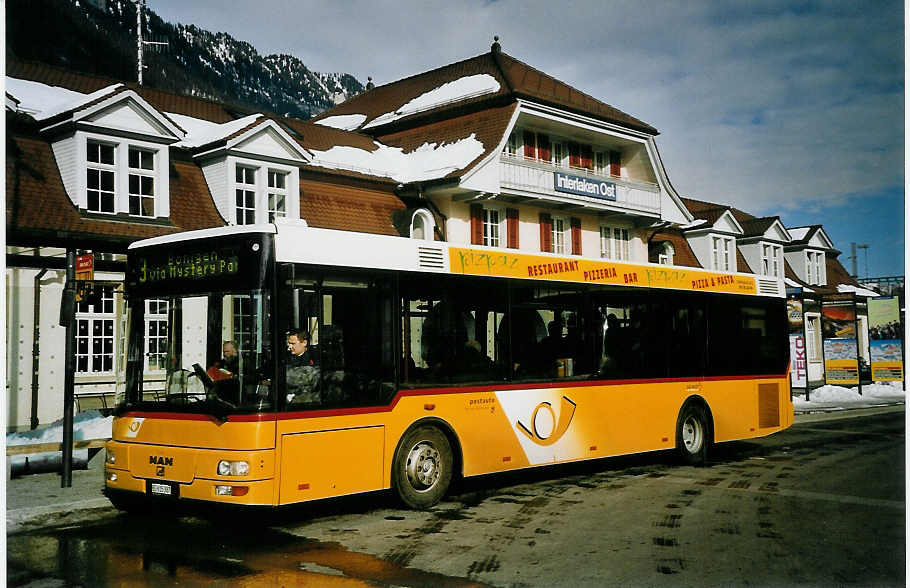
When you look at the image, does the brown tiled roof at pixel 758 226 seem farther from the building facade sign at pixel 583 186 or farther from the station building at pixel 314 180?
the building facade sign at pixel 583 186

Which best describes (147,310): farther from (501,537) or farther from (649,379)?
(649,379)

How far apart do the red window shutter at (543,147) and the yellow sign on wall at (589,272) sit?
14287mm

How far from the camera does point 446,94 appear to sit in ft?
96.2

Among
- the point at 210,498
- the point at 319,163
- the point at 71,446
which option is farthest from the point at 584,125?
the point at 210,498

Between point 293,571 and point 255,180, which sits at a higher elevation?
point 255,180

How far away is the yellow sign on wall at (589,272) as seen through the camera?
10.8 meters

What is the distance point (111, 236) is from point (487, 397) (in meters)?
9.56

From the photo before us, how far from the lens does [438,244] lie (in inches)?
410

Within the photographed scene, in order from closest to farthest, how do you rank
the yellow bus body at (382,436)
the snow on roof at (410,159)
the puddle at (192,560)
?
the puddle at (192,560) < the yellow bus body at (382,436) < the snow on roof at (410,159)

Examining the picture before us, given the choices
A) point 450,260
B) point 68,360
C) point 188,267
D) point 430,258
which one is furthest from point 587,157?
point 188,267

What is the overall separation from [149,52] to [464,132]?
11.1 metres

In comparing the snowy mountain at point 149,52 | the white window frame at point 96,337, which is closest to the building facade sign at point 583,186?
the snowy mountain at point 149,52

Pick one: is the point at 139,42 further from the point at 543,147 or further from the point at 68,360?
the point at 543,147

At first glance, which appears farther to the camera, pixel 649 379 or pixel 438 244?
pixel 649 379
